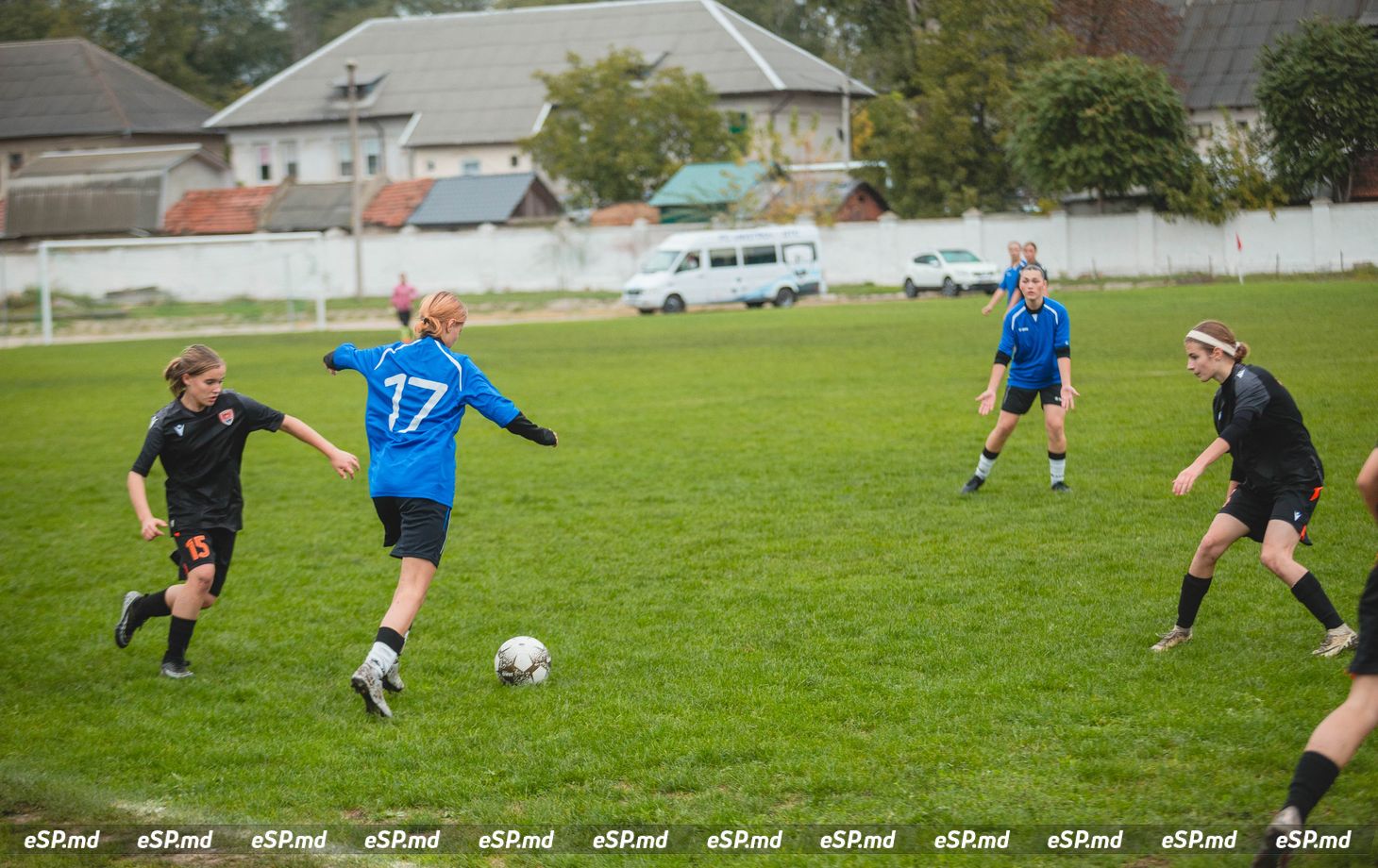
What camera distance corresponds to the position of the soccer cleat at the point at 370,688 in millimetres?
5738

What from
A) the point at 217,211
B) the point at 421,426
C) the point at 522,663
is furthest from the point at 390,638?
the point at 217,211

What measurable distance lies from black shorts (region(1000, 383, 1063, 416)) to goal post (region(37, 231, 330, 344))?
99.5 ft

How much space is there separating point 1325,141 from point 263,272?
33.3 m

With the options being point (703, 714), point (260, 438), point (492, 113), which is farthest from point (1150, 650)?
point (492, 113)

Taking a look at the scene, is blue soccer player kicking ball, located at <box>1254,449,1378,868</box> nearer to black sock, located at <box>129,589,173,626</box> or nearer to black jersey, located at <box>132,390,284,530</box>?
black jersey, located at <box>132,390,284,530</box>

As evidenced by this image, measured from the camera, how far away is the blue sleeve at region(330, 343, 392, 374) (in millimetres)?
6148

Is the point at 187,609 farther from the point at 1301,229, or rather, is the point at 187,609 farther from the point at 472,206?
the point at 472,206

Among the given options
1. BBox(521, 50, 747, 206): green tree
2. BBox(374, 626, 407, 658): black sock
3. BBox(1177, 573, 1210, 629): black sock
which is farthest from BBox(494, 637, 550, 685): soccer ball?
BBox(521, 50, 747, 206): green tree

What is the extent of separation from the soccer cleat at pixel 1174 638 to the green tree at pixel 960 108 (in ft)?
131

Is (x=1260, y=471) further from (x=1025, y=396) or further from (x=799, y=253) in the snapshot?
(x=799, y=253)

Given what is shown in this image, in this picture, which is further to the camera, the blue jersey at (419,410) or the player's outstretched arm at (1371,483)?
the blue jersey at (419,410)

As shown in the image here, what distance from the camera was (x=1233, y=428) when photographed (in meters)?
5.75

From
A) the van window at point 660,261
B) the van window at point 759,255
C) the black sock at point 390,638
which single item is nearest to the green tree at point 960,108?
the van window at point 759,255

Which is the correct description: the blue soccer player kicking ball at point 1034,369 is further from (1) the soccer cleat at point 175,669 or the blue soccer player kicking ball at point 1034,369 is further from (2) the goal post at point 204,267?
(2) the goal post at point 204,267
